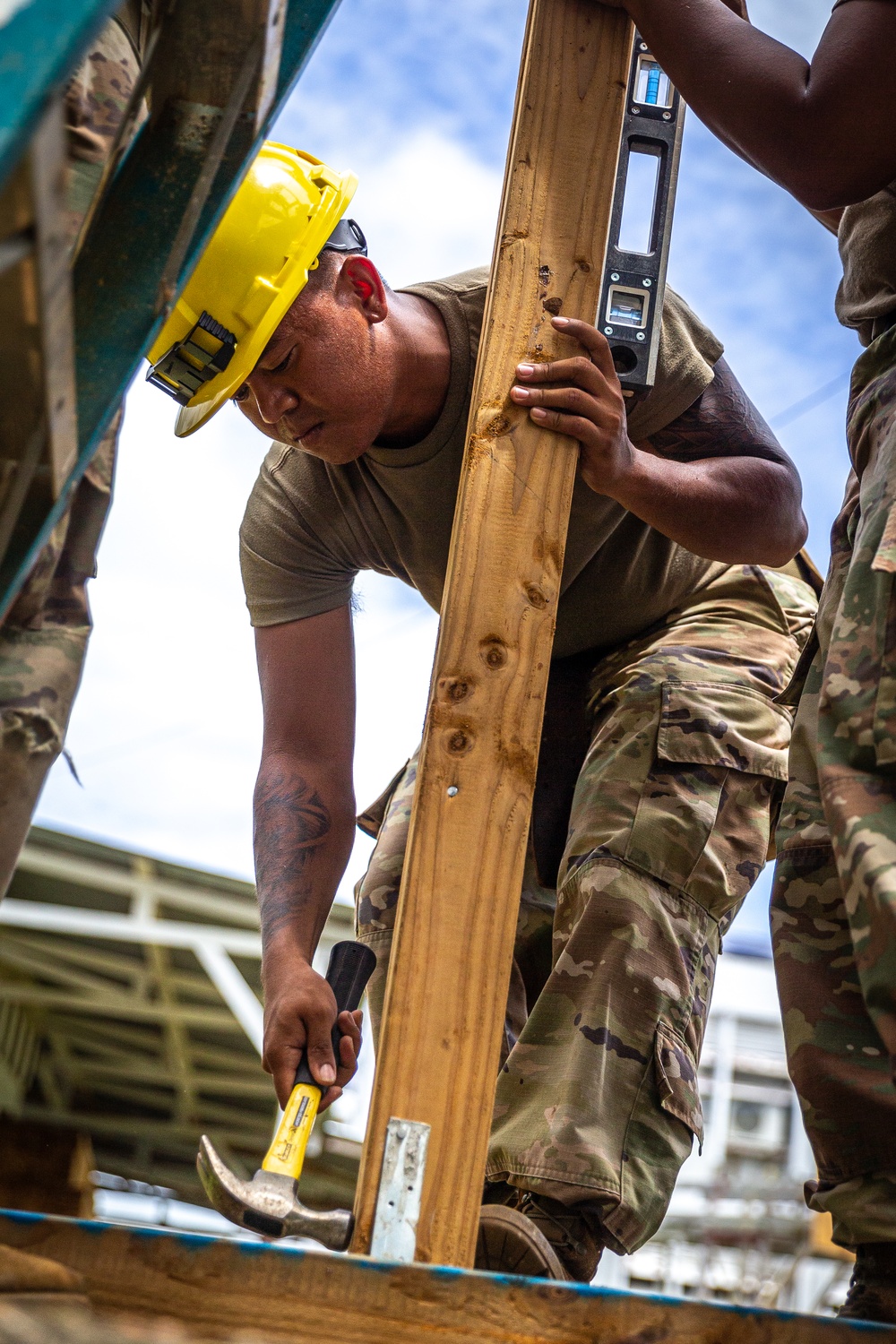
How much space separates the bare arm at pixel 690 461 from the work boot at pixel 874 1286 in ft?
4.13

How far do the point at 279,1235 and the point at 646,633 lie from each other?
→ 1.57 meters

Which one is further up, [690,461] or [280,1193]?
[690,461]

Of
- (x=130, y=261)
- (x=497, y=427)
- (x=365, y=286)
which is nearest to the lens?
(x=130, y=261)

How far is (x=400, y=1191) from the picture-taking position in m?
1.68

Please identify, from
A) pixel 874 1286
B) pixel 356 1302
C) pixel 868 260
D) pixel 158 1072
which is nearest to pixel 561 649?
pixel 868 260

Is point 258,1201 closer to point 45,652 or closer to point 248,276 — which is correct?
point 45,652

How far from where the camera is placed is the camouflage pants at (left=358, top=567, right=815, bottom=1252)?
2.28 m

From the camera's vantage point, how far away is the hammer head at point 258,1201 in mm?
2002

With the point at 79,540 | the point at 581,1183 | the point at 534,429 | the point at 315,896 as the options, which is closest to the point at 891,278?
the point at 534,429

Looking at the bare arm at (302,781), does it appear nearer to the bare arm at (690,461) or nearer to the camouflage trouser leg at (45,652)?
the bare arm at (690,461)

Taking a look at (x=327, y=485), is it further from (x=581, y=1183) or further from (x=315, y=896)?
(x=581, y=1183)

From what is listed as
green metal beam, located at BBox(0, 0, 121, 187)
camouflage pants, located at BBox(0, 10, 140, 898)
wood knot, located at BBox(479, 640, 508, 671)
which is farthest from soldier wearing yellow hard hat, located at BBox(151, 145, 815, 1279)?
green metal beam, located at BBox(0, 0, 121, 187)

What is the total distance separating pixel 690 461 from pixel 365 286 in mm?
795

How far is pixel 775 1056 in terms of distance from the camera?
3269 cm
